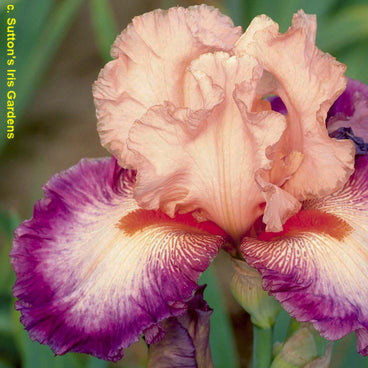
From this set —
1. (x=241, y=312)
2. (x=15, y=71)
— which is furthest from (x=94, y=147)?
(x=241, y=312)

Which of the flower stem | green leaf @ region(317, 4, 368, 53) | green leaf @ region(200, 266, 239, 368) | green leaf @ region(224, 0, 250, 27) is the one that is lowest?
green leaf @ region(200, 266, 239, 368)

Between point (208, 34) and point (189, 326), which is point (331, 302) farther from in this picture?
point (208, 34)

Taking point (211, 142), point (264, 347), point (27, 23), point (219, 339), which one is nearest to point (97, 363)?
point (219, 339)

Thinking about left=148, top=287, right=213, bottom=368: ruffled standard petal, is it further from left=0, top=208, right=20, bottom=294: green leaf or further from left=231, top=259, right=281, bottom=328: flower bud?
left=0, top=208, right=20, bottom=294: green leaf

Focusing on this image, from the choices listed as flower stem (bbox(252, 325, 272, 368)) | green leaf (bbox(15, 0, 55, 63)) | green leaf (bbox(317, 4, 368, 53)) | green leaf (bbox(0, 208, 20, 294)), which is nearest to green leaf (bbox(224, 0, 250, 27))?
green leaf (bbox(317, 4, 368, 53))

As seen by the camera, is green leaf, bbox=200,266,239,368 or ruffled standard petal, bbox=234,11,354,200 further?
green leaf, bbox=200,266,239,368

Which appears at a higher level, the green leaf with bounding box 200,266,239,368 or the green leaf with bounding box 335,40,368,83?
the green leaf with bounding box 335,40,368,83
